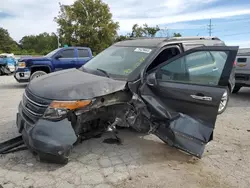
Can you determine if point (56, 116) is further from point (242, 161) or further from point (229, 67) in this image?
point (242, 161)

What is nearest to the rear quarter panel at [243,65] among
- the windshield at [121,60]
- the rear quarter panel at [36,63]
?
the windshield at [121,60]

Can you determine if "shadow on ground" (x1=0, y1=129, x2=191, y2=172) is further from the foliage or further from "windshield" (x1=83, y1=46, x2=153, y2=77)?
the foliage

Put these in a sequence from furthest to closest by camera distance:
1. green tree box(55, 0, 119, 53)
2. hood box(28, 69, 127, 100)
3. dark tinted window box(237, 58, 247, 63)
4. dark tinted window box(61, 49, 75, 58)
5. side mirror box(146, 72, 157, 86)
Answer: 1. green tree box(55, 0, 119, 53)
2. dark tinted window box(61, 49, 75, 58)
3. dark tinted window box(237, 58, 247, 63)
4. side mirror box(146, 72, 157, 86)
5. hood box(28, 69, 127, 100)

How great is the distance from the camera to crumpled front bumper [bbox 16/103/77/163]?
3035mm

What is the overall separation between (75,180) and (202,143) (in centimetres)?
180

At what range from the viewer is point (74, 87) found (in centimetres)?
339

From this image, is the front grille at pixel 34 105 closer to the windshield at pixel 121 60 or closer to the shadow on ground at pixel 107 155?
the shadow on ground at pixel 107 155

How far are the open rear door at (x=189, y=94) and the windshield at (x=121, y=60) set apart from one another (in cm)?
41

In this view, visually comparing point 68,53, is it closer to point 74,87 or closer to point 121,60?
point 121,60

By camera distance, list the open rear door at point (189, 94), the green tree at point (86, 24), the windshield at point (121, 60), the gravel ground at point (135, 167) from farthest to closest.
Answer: the green tree at point (86, 24) < the windshield at point (121, 60) < the open rear door at point (189, 94) < the gravel ground at point (135, 167)

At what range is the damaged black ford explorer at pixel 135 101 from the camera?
10.4ft

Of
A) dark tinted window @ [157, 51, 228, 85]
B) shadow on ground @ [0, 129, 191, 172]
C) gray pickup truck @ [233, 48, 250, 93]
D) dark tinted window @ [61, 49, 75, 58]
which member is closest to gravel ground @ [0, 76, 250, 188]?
shadow on ground @ [0, 129, 191, 172]

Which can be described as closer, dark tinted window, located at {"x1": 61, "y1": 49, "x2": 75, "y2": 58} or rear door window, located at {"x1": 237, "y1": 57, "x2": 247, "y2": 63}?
rear door window, located at {"x1": 237, "y1": 57, "x2": 247, "y2": 63}

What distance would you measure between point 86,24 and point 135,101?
91.7 feet
